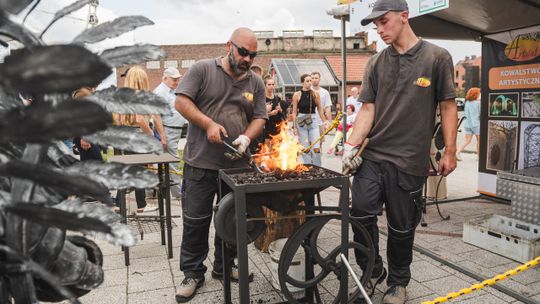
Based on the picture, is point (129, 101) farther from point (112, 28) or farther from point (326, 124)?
point (326, 124)

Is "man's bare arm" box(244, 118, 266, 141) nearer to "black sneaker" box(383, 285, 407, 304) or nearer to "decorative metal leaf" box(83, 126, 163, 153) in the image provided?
"black sneaker" box(383, 285, 407, 304)

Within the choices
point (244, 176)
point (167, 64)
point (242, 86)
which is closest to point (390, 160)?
point (244, 176)

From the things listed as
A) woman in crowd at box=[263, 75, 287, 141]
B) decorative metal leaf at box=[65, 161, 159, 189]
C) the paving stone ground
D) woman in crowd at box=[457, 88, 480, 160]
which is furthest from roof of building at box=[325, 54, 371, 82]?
decorative metal leaf at box=[65, 161, 159, 189]

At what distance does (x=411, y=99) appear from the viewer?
295 centimetres

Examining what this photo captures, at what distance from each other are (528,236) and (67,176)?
14.5 feet

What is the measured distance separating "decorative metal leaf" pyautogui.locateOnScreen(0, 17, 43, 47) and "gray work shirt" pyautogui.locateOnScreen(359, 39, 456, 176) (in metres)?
2.60

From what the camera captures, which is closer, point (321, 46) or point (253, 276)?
point (253, 276)

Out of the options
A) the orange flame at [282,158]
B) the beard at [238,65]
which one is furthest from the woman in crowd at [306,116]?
A: the orange flame at [282,158]

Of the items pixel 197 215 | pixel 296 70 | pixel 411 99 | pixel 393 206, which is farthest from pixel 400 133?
pixel 296 70

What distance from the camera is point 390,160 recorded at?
300 centimetres

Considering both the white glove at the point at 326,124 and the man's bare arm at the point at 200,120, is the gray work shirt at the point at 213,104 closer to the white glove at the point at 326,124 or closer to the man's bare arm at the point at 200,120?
the man's bare arm at the point at 200,120

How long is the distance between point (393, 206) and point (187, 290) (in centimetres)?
173

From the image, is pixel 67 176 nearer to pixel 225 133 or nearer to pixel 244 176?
pixel 244 176

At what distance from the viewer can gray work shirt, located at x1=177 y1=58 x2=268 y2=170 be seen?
125 inches
